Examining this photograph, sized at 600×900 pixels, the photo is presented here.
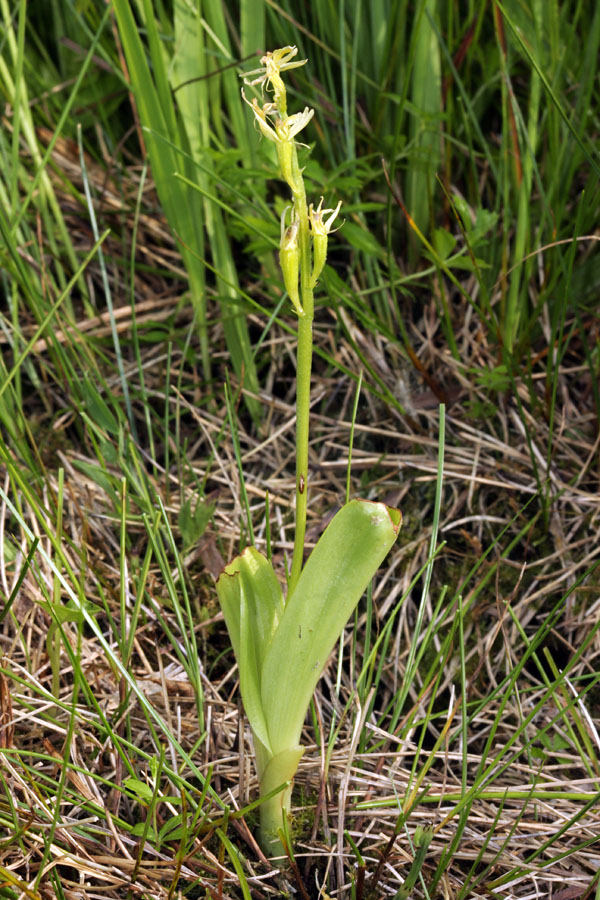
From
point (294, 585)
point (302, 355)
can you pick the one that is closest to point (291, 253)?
point (302, 355)

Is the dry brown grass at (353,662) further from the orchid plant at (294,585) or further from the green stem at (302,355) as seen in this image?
the green stem at (302,355)

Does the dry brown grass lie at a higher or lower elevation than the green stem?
lower

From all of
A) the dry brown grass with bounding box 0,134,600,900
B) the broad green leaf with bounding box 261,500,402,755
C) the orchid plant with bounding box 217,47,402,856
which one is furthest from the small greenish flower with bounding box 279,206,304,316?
the dry brown grass with bounding box 0,134,600,900

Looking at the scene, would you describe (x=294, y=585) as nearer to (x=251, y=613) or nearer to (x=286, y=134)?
(x=251, y=613)

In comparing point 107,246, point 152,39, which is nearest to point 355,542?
point 152,39

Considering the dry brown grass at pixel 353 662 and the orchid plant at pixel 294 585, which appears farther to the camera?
the dry brown grass at pixel 353 662

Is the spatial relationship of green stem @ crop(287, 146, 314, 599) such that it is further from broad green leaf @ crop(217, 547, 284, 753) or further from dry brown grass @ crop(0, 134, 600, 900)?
dry brown grass @ crop(0, 134, 600, 900)

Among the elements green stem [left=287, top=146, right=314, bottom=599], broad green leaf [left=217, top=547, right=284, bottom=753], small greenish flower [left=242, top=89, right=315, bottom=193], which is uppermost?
small greenish flower [left=242, top=89, right=315, bottom=193]

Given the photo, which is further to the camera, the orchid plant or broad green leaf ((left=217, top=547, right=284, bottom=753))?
broad green leaf ((left=217, top=547, right=284, bottom=753))

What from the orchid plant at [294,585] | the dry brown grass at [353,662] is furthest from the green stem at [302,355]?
the dry brown grass at [353,662]
